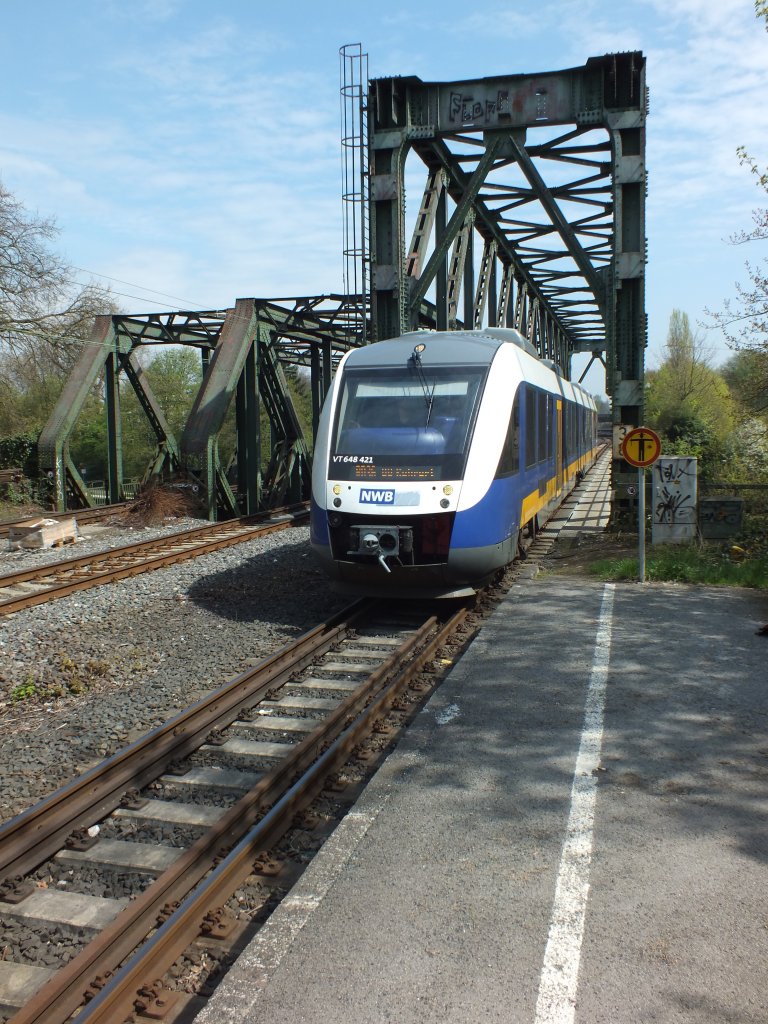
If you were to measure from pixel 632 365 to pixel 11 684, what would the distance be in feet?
37.9

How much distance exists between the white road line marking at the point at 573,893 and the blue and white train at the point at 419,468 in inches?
117

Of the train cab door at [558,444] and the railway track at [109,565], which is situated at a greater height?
the train cab door at [558,444]

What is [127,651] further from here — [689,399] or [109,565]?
[689,399]

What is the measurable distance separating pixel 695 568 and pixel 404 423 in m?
4.50

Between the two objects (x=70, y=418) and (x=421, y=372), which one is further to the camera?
(x=70, y=418)

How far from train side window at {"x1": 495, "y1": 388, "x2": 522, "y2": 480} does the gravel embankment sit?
2.50 meters

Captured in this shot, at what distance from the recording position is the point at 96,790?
4.85 meters

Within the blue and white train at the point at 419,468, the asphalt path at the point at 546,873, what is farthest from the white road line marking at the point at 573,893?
the blue and white train at the point at 419,468

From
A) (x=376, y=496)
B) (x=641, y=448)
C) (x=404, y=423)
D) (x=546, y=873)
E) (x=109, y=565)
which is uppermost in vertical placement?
(x=404, y=423)

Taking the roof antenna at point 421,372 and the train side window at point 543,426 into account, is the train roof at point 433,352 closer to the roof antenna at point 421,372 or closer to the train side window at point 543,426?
the roof antenna at point 421,372

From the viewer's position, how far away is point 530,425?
37.2 feet

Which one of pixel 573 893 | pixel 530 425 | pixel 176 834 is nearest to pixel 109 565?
pixel 530 425

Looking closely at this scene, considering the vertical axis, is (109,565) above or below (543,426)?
below

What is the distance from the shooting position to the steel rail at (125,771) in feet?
14.1
